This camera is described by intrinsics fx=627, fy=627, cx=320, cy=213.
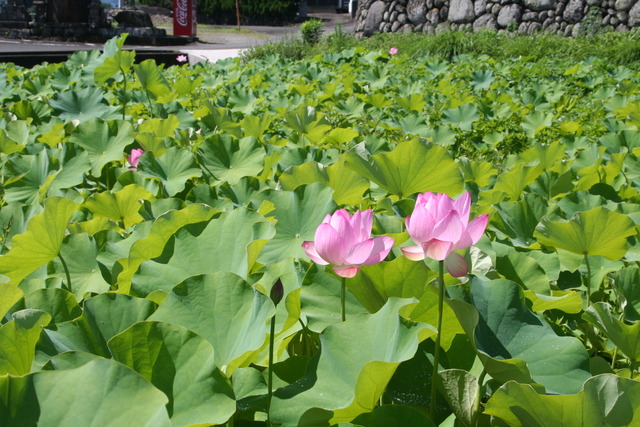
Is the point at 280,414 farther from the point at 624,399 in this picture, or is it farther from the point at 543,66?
the point at 543,66

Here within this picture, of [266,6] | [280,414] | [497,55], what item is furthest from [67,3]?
[280,414]

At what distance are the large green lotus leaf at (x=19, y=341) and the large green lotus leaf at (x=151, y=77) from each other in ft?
4.90

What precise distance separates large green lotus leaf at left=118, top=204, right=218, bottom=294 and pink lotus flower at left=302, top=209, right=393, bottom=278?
11.4 inches

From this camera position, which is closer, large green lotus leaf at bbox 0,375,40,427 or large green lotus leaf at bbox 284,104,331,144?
large green lotus leaf at bbox 0,375,40,427

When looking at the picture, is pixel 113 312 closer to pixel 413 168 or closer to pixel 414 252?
pixel 414 252

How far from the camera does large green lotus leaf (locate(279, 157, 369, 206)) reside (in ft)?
3.80

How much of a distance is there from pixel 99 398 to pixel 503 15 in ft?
35.4

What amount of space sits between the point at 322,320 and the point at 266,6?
2822 cm

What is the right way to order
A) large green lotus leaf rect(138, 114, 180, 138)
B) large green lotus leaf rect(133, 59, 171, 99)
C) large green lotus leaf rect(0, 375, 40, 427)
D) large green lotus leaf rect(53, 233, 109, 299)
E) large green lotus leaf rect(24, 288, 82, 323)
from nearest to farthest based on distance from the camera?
large green lotus leaf rect(0, 375, 40, 427)
large green lotus leaf rect(24, 288, 82, 323)
large green lotus leaf rect(53, 233, 109, 299)
large green lotus leaf rect(138, 114, 180, 138)
large green lotus leaf rect(133, 59, 171, 99)

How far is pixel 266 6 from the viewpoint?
27.3 m

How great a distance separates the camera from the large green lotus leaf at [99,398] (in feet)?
1.35

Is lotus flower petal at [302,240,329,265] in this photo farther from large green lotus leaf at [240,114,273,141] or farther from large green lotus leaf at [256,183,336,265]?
large green lotus leaf at [240,114,273,141]

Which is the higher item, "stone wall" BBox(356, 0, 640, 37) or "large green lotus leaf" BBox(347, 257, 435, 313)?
"stone wall" BBox(356, 0, 640, 37)

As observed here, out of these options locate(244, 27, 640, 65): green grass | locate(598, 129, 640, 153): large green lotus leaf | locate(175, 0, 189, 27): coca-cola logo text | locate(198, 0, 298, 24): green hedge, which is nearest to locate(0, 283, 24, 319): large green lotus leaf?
locate(598, 129, 640, 153): large green lotus leaf
